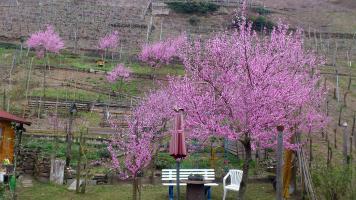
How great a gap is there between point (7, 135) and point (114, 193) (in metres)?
4.81

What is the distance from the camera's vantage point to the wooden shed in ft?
53.2

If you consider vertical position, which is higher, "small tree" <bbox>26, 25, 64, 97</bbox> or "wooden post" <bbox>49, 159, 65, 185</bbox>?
"small tree" <bbox>26, 25, 64, 97</bbox>

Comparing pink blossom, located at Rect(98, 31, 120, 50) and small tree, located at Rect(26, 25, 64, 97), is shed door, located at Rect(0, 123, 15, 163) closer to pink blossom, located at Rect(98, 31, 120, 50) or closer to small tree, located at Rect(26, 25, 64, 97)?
small tree, located at Rect(26, 25, 64, 97)

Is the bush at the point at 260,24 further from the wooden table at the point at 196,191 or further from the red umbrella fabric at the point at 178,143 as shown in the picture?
the red umbrella fabric at the point at 178,143

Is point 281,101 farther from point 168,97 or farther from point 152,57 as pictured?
point 152,57

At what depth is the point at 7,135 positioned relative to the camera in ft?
55.3

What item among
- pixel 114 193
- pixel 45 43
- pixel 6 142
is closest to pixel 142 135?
pixel 114 193

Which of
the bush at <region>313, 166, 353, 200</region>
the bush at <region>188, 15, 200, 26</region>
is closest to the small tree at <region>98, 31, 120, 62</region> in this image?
the bush at <region>188, 15, 200, 26</region>

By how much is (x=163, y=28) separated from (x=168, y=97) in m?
38.8

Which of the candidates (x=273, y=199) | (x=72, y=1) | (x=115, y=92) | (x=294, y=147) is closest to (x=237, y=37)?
(x=294, y=147)

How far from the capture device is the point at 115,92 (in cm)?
3338

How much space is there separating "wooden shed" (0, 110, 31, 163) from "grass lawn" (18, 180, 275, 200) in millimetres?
2118

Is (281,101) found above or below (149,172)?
above

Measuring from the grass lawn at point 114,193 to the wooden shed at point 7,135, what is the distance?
83.4 inches
